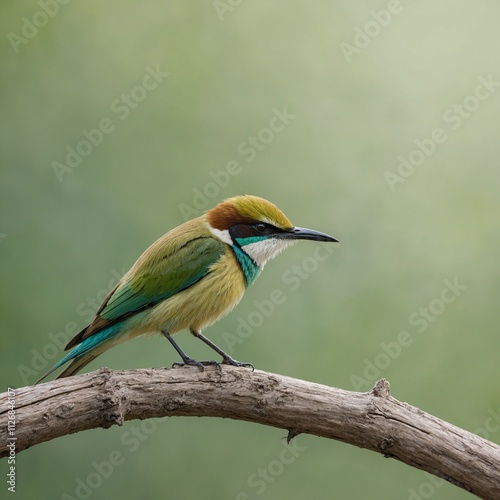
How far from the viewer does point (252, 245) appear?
13.7 ft

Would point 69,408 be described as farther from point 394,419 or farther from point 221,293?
point 394,419

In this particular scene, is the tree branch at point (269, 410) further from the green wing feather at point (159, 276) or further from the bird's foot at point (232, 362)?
Result: the green wing feather at point (159, 276)

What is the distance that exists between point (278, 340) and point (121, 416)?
2393 millimetres

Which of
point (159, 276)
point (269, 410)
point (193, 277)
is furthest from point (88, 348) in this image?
point (269, 410)

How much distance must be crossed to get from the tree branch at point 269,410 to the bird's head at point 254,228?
820 mm

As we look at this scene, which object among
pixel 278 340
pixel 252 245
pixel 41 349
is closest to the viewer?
pixel 252 245

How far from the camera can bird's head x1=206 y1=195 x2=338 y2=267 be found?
13.8ft

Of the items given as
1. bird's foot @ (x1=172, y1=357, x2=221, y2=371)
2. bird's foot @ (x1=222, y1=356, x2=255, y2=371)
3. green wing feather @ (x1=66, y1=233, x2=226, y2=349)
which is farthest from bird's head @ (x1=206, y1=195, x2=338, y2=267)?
bird's foot @ (x1=172, y1=357, x2=221, y2=371)

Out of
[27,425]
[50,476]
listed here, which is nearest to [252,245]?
[27,425]

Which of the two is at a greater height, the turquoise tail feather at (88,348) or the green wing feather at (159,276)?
the green wing feather at (159,276)

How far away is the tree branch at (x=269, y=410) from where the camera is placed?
10.7 ft

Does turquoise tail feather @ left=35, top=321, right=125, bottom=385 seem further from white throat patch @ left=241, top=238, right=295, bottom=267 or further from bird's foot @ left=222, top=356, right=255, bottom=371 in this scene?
white throat patch @ left=241, top=238, right=295, bottom=267

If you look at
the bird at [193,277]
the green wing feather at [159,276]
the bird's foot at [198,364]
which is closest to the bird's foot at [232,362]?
the bird at [193,277]

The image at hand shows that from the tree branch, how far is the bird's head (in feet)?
2.69
